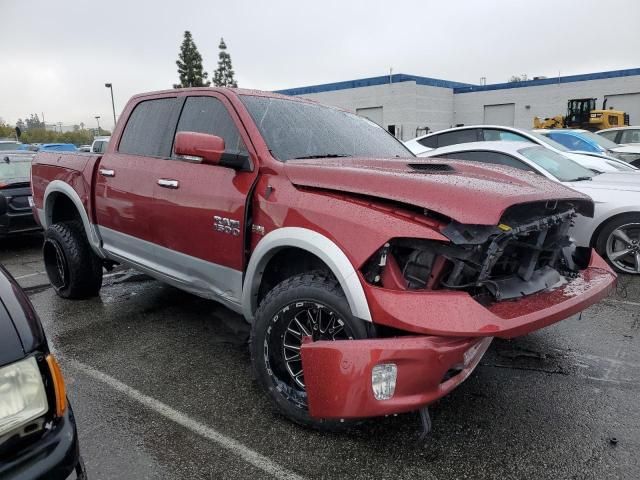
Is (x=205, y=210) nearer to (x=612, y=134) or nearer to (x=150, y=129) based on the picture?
(x=150, y=129)

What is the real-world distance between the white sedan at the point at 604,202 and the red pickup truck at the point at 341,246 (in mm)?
2525

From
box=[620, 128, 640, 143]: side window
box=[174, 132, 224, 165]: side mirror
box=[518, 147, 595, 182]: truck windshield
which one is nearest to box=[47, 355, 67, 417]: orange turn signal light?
box=[174, 132, 224, 165]: side mirror

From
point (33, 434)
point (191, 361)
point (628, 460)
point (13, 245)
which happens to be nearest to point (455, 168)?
point (628, 460)

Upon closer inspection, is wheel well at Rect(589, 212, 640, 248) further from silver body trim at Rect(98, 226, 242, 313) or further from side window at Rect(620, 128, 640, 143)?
side window at Rect(620, 128, 640, 143)

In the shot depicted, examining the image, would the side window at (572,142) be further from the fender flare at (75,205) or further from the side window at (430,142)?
the fender flare at (75,205)

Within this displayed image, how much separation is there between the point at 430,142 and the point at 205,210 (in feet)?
21.0

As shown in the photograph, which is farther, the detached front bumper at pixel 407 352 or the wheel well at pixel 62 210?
the wheel well at pixel 62 210

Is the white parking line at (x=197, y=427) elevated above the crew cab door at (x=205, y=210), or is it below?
below

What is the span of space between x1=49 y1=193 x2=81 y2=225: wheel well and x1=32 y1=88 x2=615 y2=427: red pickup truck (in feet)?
4.43

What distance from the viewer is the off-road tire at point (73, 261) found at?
4664 mm

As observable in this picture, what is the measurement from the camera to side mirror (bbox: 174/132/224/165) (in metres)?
2.93

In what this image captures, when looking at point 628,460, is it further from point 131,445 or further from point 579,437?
point 131,445

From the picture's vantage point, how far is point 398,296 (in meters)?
2.26

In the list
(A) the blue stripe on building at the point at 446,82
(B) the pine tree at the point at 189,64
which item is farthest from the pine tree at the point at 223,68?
(A) the blue stripe on building at the point at 446,82
